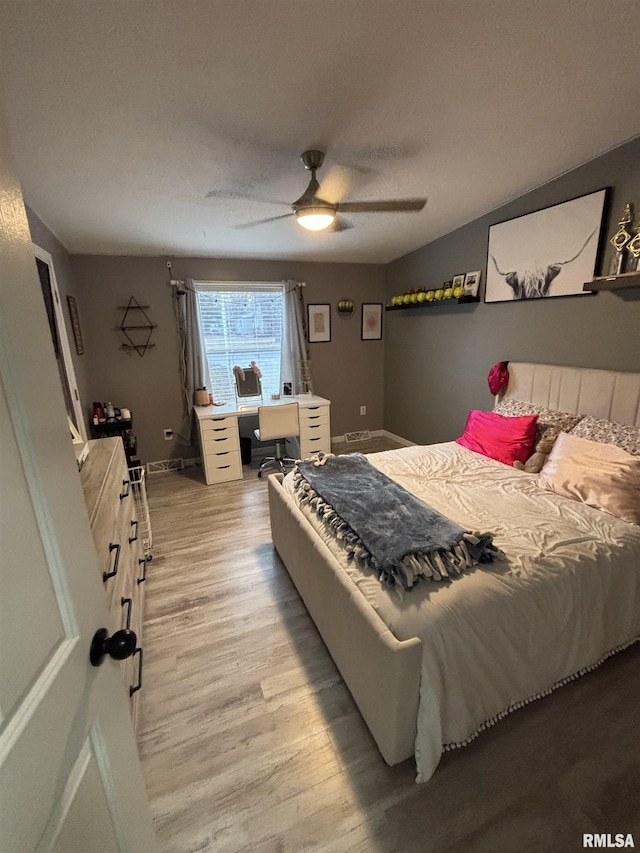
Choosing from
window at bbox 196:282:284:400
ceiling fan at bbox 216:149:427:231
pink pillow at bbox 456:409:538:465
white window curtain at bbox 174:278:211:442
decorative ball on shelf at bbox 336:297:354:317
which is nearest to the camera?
ceiling fan at bbox 216:149:427:231

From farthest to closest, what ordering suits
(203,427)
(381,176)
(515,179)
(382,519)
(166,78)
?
(203,427) → (515,179) → (381,176) → (382,519) → (166,78)

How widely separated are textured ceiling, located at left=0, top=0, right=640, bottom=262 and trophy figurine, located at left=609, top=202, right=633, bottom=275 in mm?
399

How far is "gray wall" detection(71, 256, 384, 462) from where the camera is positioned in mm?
3666

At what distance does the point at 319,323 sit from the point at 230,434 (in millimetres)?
1833

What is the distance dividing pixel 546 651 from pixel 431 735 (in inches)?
22.6

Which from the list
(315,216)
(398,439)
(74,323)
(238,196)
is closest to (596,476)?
(315,216)

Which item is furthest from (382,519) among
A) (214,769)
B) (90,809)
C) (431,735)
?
(90,809)

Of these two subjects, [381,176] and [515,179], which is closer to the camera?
[381,176]

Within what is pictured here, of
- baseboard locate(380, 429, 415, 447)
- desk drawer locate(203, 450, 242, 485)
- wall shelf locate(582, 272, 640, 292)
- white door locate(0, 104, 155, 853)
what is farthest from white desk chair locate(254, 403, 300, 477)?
white door locate(0, 104, 155, 853)

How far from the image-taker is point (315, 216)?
192 cm

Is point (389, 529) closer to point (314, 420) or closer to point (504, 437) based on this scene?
point (504, 437)

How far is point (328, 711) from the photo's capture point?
151 centimetres

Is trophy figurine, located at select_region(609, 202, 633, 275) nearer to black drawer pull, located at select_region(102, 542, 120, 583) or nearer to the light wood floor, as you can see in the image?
the light wood floor

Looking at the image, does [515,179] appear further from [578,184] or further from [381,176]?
[381,176]
